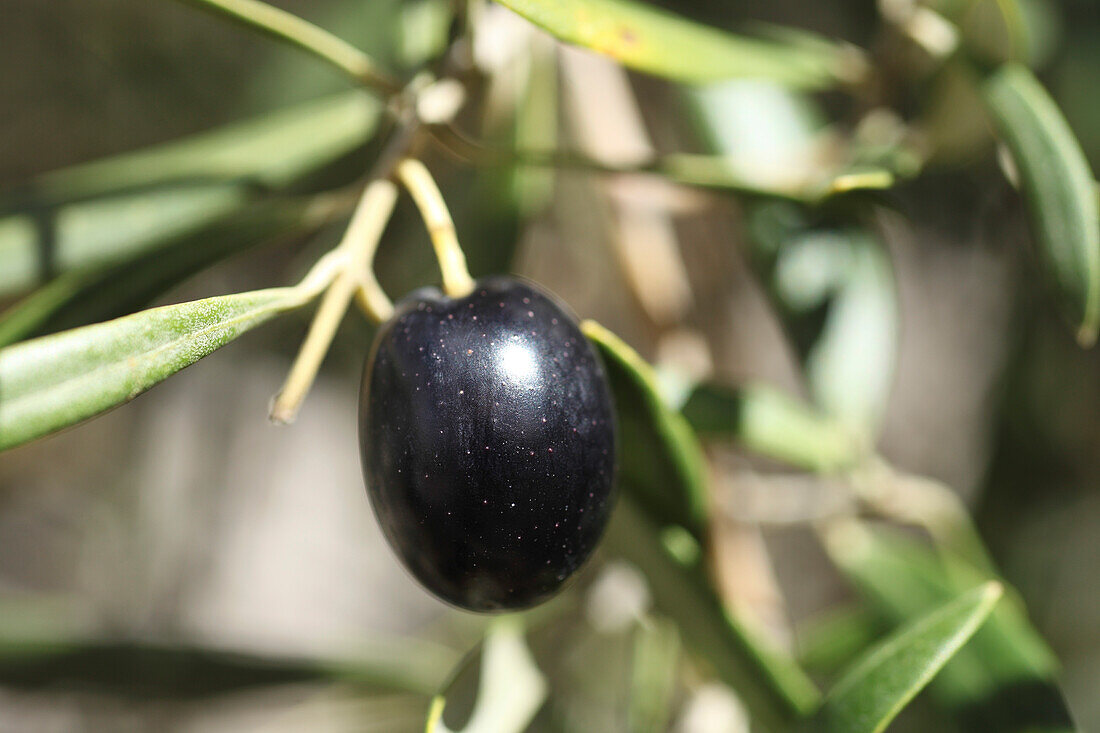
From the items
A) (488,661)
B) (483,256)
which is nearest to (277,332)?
(483,256)

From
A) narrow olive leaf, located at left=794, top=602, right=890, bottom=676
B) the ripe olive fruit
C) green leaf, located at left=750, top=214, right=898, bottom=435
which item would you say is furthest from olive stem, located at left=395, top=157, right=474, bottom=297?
narrow olive leaf, located at left=794, top=602, right=890, bottom=676

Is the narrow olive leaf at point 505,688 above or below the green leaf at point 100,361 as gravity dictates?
below

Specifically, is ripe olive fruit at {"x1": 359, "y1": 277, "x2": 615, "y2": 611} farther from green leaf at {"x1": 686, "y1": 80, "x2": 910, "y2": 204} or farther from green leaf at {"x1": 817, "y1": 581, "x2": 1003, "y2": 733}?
green leaf at {"x1": 686, "y1": 80, "x2": 910, "y2": 204}

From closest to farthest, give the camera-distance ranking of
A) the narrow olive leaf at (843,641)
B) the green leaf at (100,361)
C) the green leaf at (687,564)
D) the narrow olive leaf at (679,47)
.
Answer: the green leaf at (100,361), the narrow olive leaf at (679,47), the green leaf at (687,564), the narrow olive leaf at (843,641)

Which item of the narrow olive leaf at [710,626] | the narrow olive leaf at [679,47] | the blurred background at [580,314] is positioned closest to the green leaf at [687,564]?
the narrow olive leaf at [710,626]

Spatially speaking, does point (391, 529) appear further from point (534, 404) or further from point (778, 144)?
point (778, 144)

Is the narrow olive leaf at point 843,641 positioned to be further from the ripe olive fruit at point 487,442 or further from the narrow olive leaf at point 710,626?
the ripe olive fruit at point 487,442
